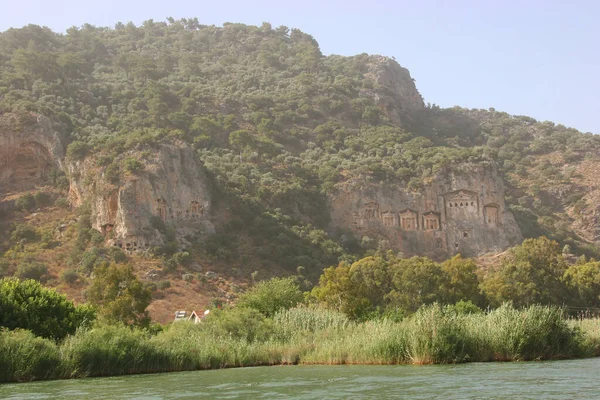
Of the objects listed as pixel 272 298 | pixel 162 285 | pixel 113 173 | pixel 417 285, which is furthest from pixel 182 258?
pixel 417 285

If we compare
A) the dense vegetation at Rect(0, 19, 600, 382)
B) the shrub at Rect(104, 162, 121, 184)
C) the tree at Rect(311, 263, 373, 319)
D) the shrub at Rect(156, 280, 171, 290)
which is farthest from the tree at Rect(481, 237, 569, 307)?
the shrub at Rect(104, 162, 121, 184)

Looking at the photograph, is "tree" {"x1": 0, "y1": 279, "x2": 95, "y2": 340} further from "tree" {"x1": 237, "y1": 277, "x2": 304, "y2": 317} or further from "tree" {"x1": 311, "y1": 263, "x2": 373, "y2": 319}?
"tree" {"x1": 311, "y1": 263, "x2": 373, "y2": 319}

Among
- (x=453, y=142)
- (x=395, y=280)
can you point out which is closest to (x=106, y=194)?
(x=395, y=280)

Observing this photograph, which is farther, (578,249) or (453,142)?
(453,142)

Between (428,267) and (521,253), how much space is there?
7616 mm

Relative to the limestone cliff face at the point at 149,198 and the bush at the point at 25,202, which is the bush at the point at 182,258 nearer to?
the limestone cliff face at the point at 149,198

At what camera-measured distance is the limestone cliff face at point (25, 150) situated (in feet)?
233

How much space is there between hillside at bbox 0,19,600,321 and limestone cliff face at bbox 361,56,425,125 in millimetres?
419

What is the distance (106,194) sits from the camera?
63125mm

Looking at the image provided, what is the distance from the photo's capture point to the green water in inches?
870

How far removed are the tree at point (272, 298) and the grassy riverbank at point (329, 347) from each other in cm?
1021

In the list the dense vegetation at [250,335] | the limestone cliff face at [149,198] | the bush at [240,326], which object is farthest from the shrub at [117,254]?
the bush at [240,326]

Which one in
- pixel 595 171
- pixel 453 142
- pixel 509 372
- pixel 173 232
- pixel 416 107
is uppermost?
pixel 416 107

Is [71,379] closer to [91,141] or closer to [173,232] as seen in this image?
[173,232]
